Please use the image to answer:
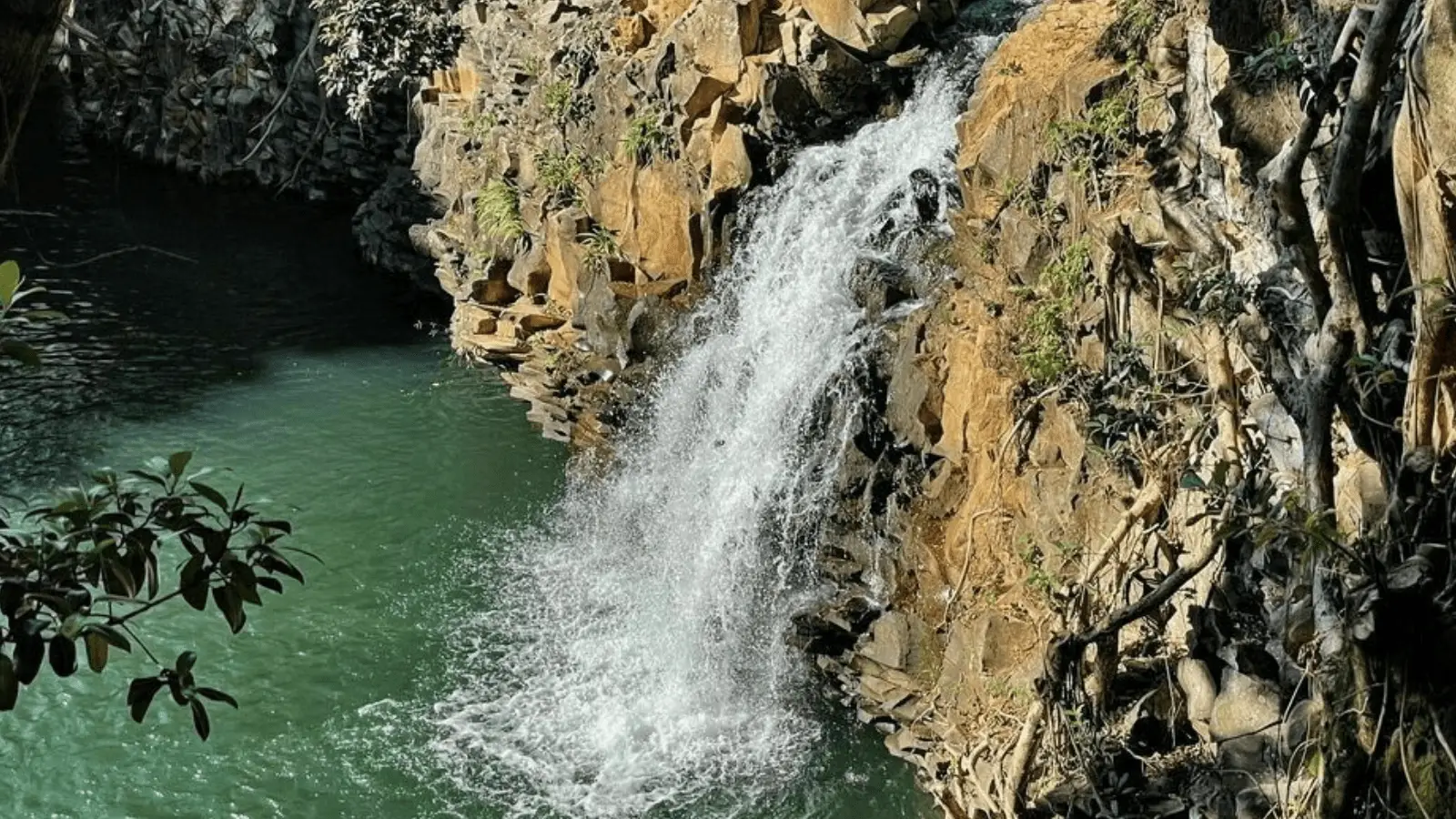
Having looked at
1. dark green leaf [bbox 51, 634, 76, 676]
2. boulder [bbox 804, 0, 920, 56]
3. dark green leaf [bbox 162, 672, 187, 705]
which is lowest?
dark green leaf [bbox 162, 672, 187, 705]

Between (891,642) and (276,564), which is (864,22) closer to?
(891,642)

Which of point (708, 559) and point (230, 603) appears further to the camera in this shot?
point (708, 559)

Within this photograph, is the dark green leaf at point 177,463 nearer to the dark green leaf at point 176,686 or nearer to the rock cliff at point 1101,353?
the dark green leaf at point 176,686

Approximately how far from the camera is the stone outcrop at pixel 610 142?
459 inches

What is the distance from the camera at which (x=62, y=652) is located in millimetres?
2455

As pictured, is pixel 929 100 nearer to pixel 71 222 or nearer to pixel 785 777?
pixel 785 777

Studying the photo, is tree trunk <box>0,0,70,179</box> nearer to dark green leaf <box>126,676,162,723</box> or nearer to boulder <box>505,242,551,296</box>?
dark green leaf <box>126,676,162,723</box>

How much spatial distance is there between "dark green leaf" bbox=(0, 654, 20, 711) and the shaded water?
108 centimetres

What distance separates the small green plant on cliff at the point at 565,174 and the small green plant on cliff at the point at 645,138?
861 millimetres

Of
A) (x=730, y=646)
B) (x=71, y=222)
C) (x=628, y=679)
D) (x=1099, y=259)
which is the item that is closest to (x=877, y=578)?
(x=730, y=646)

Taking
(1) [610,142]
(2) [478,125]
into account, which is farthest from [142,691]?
(2) [478,125]

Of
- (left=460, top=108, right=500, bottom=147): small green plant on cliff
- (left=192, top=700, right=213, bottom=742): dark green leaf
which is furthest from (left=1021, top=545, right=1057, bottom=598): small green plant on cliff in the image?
(left=460, top=108, right=500, bottom=147): small green plant on cliff

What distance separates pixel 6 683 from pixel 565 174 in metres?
11.8

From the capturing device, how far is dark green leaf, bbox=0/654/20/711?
233 cm
